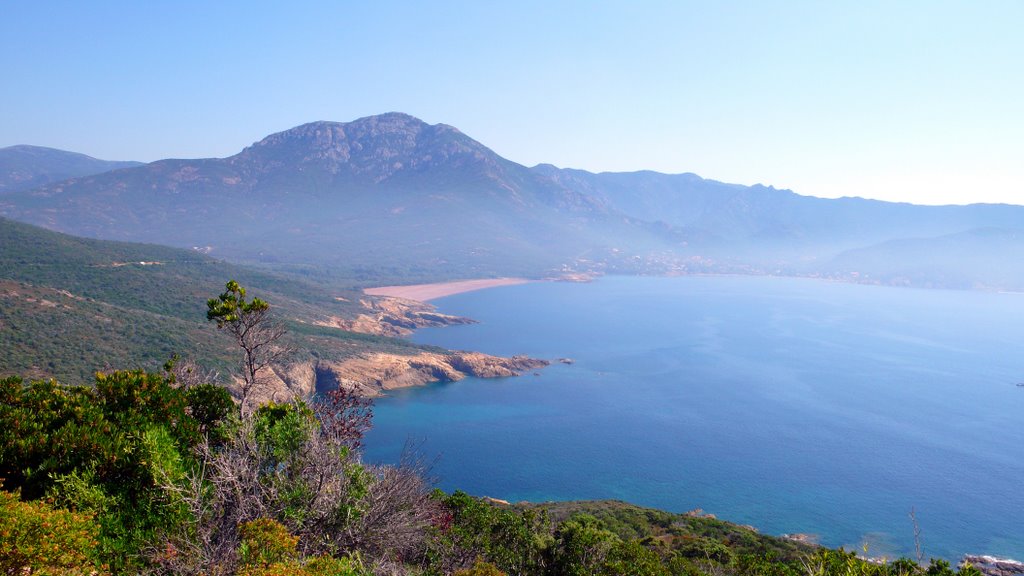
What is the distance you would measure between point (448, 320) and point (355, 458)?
118674 millimetres

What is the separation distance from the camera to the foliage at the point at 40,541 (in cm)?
782

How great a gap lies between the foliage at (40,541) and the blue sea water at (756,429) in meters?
35.2

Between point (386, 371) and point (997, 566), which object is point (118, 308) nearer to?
point (386, 371)

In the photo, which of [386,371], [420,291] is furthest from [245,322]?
[420,291]

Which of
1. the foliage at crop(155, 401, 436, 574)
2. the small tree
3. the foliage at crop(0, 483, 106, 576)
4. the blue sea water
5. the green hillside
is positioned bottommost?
the blue sea water

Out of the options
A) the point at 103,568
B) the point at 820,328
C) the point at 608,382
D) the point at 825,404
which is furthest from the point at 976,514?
the point at 820,328

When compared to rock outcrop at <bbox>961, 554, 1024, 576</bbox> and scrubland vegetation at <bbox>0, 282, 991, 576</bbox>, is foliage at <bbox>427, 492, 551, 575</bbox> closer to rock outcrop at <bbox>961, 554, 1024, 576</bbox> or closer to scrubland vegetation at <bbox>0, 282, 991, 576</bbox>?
scrubland vegetation at <bbox>0, 282, 991, 576</bbox>

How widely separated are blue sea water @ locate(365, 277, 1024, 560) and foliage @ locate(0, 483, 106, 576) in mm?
35165

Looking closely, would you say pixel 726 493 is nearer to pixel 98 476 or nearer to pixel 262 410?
pixel 262 410

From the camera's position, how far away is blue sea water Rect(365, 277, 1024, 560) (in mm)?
49250

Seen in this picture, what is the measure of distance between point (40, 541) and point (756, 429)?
7236cm

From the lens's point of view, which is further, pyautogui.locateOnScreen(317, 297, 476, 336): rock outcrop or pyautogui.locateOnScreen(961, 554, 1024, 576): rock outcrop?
pyautogui.locateOnScreen(317, 297, 476, 336): rock outcrop

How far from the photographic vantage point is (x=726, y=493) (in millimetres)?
51188

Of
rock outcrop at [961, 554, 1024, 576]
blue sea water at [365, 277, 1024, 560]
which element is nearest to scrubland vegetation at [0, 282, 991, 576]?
blue sea water at [365, 277, 1024, 560]
